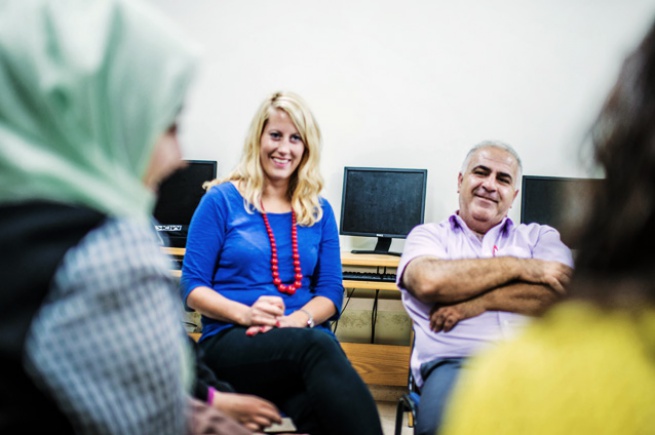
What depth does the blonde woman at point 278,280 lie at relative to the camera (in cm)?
133

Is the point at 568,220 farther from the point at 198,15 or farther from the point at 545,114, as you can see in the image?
the point at 198,15

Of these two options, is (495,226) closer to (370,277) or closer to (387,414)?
(370,277)

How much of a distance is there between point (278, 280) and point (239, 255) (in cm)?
14

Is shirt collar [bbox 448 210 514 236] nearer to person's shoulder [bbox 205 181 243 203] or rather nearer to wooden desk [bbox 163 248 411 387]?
person's shoulder [bbox 205 181 243 203]

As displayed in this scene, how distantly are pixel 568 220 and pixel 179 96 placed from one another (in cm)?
53

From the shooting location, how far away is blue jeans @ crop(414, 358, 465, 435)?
4.37ft

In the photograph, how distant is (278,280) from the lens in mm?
1615

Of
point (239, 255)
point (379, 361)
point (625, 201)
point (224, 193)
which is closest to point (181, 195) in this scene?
point (379, 361)

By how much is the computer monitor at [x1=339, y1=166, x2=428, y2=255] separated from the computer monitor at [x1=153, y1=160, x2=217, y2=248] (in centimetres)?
90

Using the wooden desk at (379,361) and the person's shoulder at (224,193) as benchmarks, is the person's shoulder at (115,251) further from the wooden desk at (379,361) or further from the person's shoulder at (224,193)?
the wooden desk at (379,361)

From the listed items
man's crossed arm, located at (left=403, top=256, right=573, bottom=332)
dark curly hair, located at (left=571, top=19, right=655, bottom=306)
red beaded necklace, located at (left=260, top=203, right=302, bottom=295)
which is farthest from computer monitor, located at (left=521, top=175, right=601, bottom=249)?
dark curly hair, located at (left=571, top=19, right=655, bottom=306)

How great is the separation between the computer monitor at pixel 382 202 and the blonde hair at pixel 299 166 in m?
1.24

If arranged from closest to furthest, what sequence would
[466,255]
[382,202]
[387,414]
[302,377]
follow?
[302,377] < [466,255] < [387,414] < [382,202]

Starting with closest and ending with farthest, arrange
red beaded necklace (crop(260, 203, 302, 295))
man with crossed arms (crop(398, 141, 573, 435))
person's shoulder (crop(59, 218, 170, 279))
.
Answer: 1. person's shoulder (crop(59, 218, 170, 279))
2. man with crossed arms (crop(398, 141, 573, 435))
3. red beaded necklace (crop(260, 203, 302, 295))
